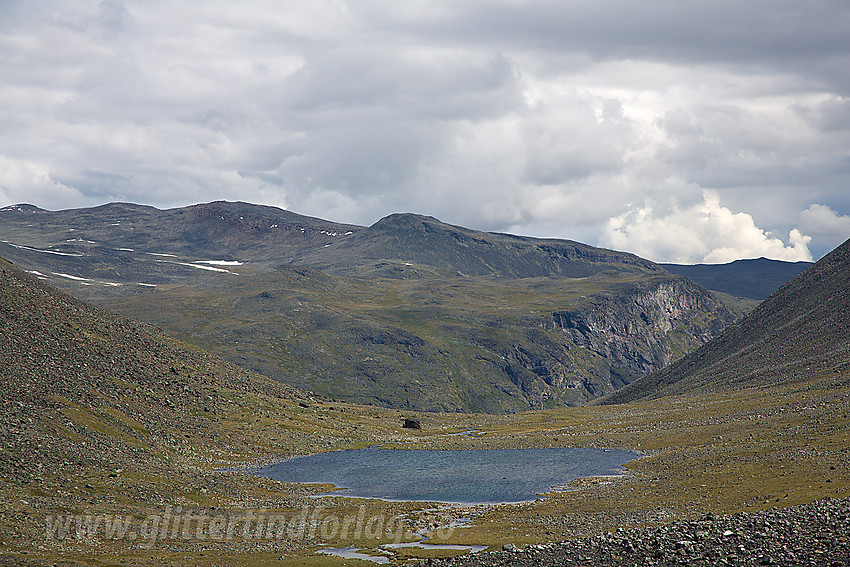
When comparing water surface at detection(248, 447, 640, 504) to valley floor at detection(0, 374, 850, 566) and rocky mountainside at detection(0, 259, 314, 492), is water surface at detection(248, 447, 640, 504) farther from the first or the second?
rocky mountainside at detection(0, 259, 314, 492)

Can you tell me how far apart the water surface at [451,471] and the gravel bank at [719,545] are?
33.1 metres

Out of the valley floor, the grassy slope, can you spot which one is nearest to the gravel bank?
the valley floor

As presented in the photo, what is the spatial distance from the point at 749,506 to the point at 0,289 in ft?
385

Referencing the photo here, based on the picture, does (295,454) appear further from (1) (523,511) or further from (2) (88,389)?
(1) (523,511)

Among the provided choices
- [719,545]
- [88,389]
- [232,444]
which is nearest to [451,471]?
[232,444]

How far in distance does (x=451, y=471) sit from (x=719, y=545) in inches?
2654

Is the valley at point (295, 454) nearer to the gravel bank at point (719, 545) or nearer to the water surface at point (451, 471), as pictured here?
the gravel bank at point (719, 545)

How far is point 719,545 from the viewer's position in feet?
146

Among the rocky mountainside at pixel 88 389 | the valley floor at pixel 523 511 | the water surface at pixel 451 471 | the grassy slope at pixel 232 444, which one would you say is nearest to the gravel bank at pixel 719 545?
the valley floor at pixel 523 511

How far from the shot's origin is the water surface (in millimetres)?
90250

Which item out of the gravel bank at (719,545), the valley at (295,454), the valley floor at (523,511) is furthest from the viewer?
the valley at (295,454)

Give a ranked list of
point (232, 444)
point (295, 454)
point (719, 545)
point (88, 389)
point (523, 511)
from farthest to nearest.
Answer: point (295, 454), point (232, 444), point (88, 389), point (523, 511), point (719, 545)

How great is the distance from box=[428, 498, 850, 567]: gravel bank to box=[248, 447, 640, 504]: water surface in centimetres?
3313

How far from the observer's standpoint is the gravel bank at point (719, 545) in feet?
136
